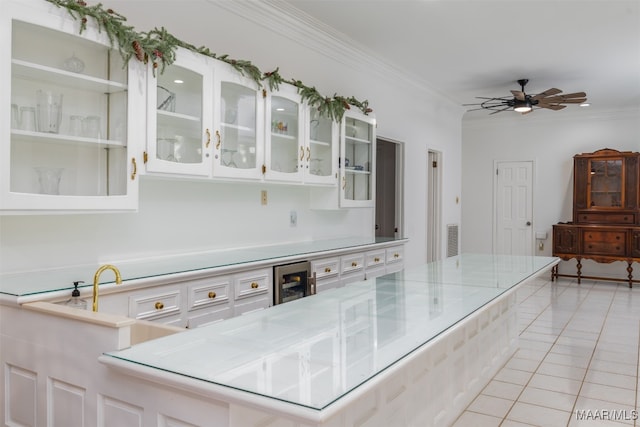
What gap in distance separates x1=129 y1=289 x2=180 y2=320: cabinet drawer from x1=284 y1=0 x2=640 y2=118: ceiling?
2488 mm

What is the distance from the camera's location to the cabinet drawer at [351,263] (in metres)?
3.90

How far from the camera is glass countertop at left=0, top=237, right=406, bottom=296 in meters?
2.04

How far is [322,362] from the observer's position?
127 cm

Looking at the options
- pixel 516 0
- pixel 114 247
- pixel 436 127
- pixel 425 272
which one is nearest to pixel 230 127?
pixel 114 247

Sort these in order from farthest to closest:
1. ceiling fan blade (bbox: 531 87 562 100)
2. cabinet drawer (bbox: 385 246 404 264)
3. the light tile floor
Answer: ceiling fan blade (bbox: 531 87 562 100) < cabinet drawer (bbox: 385 246 404 264) < the light tile floor

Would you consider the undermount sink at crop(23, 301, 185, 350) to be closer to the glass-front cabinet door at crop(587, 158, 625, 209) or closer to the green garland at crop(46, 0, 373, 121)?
the green garland at crop(46, 0, 373, 121)

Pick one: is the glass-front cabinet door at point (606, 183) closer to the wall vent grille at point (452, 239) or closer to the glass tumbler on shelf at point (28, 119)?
the wall vent grille at point (452, 239)

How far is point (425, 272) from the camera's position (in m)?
2.92

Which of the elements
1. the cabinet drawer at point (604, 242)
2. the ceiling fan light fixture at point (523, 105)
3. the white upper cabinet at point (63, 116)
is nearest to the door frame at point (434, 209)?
the ceiling fan light fixture at point (523, 105)

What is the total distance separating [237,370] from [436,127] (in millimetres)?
6254

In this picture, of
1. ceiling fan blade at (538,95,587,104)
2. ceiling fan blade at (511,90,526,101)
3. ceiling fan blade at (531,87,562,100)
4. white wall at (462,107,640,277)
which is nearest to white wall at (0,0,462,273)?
ceiling fan blade at (511,90,526,101)

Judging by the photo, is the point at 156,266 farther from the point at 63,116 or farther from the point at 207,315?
the point at 63,116

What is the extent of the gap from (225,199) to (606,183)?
643cm

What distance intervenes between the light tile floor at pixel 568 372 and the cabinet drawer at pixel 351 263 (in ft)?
4.36
